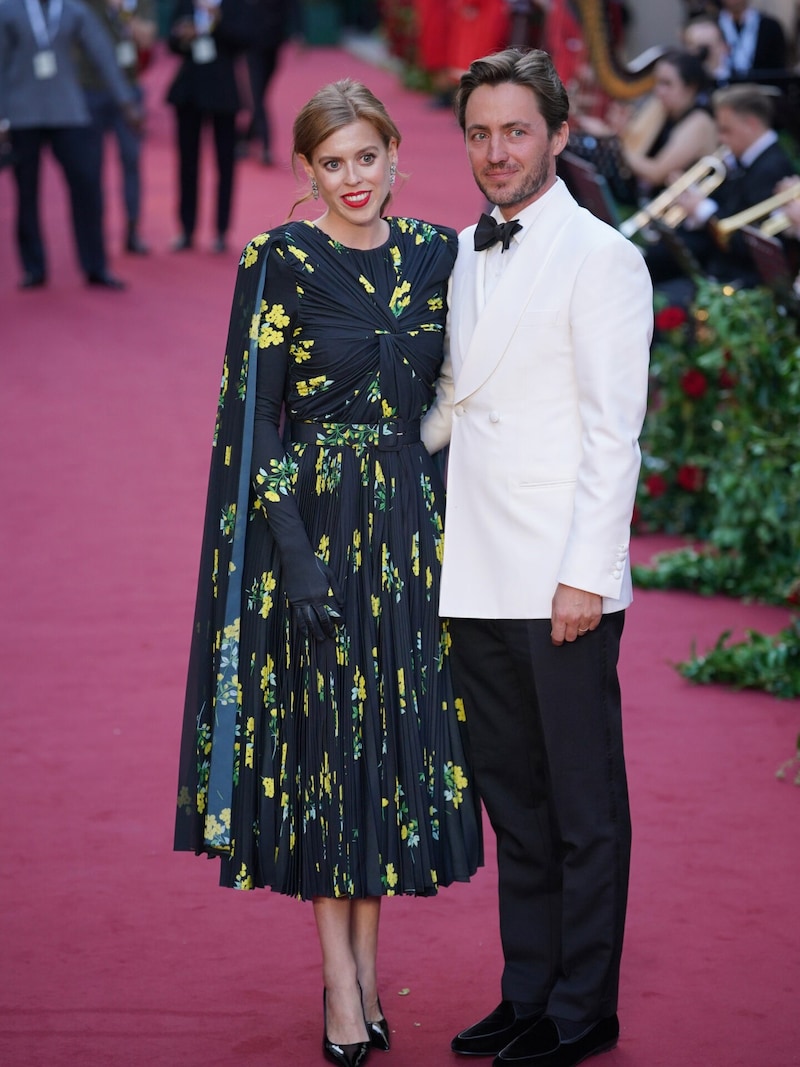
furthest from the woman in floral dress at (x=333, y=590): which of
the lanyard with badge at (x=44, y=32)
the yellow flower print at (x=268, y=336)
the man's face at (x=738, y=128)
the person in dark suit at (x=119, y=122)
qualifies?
the person in dark suit at (x=119, y=122)

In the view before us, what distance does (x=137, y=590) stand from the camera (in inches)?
236

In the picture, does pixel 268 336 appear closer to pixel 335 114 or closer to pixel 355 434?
pixel 355 434

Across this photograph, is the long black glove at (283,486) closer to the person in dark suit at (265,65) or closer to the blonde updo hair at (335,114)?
the blonde updo hair at (335,114)

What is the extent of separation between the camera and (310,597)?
3008 mm

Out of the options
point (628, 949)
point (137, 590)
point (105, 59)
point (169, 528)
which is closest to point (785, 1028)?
point (628, 949)

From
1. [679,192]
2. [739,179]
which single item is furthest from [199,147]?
[739,179]

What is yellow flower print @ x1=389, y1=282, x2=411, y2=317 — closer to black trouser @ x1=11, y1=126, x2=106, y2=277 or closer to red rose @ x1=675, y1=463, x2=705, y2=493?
red rose @ x1=675, y1=463, x2=705, y2=493

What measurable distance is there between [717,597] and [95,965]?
3.18m

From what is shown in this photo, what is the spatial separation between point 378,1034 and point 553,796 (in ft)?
1.95

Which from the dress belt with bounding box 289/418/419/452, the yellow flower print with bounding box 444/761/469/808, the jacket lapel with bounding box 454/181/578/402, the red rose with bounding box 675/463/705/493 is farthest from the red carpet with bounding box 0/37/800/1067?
the jacket lapel with bounding box 454/181/578/402

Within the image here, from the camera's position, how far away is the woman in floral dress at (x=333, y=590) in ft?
10.0

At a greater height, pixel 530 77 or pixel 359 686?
pixel 530 77

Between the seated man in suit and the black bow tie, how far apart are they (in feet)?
13.8

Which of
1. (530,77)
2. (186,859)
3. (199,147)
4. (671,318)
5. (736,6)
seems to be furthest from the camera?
(199,147)
